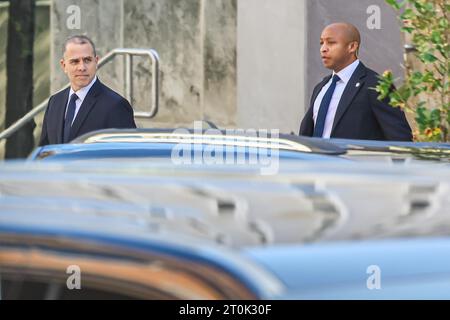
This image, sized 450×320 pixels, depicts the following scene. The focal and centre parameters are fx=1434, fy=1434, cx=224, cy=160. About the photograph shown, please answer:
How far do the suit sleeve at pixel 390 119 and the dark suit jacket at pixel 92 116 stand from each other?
4.64ft

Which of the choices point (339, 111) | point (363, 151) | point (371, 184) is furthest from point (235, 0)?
point (371, 184)

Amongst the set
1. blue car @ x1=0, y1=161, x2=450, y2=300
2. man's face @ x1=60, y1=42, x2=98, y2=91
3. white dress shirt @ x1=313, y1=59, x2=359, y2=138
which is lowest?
blue car @ x1=0, y1=161, x2=450, y2=300

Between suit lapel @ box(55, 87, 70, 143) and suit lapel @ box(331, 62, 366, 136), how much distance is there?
5.16ft

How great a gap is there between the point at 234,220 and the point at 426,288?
1.08 feet

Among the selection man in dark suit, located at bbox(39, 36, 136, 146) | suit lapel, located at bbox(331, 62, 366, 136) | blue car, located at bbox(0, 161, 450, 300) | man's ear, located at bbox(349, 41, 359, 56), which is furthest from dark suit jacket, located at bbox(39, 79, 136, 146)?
blue car, located at bbox(0, 161, 450, 300)

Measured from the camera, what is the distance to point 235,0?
1472cm

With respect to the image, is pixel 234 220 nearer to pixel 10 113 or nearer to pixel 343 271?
pixel 343 271

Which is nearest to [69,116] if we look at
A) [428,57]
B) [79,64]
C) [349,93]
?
[79,64]

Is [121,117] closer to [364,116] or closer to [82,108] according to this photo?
[82,108]

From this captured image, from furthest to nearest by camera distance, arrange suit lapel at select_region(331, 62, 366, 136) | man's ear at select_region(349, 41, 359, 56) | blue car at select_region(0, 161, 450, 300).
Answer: man's ear at select_region(349, 41, 359, 56)
suit lapel at select_region(331, 62, 366, 136)
blue car at select_region(0, 161, 450, 300)

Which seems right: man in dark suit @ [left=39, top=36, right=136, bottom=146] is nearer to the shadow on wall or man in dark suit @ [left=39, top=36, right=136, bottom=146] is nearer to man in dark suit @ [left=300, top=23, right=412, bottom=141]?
man in dark suit @ [left=300, top=23, right=412, bottom=141]

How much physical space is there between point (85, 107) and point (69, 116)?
0.35ft

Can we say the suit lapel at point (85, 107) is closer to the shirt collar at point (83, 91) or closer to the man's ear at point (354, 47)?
the shirt collar at point (83, 91)

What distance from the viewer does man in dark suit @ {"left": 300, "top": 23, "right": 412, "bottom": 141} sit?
789cm
